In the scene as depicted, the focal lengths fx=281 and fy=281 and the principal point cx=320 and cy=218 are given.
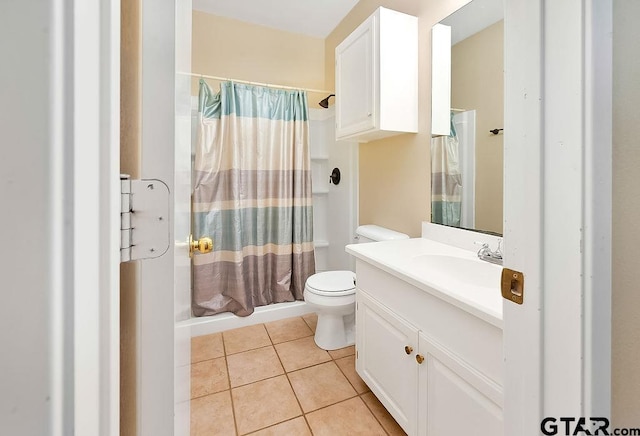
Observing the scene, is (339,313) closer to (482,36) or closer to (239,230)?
(239,230)

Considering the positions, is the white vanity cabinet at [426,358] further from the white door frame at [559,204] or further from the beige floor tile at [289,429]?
the beige floor tile at [289,429]

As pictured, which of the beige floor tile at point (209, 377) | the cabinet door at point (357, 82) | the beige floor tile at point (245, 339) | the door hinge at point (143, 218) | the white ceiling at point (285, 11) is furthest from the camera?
the white ceiling at point (285, 11)

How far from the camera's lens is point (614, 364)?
19.3 inches

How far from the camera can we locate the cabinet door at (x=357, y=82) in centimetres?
168

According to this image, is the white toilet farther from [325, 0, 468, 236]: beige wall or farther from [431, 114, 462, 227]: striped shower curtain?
[431, 114, 462, 227]: striped shower curtain

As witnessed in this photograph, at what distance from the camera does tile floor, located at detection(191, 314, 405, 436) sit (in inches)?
52.4

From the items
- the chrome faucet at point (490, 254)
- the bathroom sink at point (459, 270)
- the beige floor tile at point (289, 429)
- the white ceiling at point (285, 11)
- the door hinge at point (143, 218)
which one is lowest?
the beige floor tile at point (289, 429)

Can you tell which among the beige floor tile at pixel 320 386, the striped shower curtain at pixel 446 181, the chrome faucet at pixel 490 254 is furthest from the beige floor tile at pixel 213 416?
the striped shower curtain at pixel 446 181

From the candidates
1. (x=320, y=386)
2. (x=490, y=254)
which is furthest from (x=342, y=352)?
(x=490, y=254)

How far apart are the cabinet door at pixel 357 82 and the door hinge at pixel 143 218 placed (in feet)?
4.93

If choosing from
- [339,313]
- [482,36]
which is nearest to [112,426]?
[339,313]

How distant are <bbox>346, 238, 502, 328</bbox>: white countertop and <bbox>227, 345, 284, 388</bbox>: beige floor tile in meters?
0.94

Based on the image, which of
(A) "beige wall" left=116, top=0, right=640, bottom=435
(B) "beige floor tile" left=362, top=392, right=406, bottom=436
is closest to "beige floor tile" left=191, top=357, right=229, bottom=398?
(B) "beige floor tile" left=362, top=392, right=406, bottom=436
